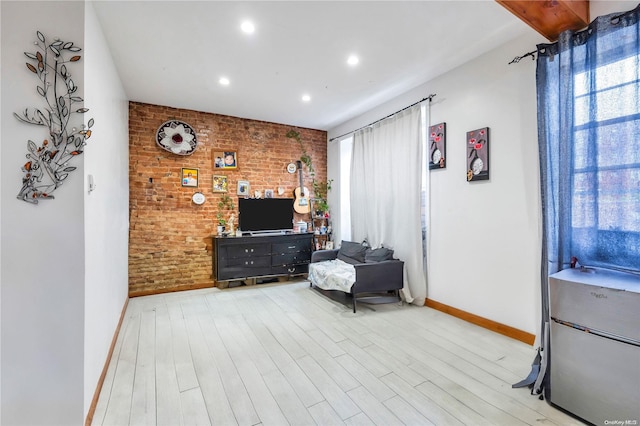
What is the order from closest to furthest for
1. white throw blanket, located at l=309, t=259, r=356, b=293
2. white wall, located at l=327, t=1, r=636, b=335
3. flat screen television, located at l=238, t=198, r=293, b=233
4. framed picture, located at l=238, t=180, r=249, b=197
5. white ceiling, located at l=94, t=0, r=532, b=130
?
white ceiling, located at l=94, t=0, r=532, b=130 < white wall, located at l=327, t=1, r=636, b=335 < white throw blanket, located at l=309, t=259, r=356, b=293 < flat screen television, located at l=238, t=198, r=293, b=233 < framed picture, located at l=238, t=180, r=249, b=197

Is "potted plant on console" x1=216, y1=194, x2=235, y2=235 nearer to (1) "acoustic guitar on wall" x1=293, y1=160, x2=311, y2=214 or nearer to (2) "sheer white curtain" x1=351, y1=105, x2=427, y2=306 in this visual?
(1) "acoustic guitar on wall" x1=293, y1=160, x2=311, y2=214

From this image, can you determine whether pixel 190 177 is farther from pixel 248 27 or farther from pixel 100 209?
pixel 248 27

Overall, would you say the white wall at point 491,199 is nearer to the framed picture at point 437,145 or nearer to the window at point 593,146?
the framed picture at point 437,145

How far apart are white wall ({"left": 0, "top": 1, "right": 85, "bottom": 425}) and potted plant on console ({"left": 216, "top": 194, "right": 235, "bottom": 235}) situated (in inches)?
124

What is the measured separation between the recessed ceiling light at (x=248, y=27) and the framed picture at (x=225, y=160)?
2.60 metres

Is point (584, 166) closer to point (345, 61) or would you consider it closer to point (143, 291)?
point (345, 61)

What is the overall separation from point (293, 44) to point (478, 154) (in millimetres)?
2183

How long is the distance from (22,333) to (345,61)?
3309 millimetres

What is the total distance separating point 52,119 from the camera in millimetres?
1604

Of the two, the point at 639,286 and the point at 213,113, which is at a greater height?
the point at 213,113

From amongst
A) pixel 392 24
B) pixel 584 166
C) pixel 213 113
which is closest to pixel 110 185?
pixel 213 113

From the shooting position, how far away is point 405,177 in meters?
3.89

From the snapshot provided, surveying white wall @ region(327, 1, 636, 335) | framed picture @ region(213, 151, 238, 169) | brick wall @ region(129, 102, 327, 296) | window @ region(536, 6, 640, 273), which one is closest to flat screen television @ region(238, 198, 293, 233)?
brick wall @ region(129, 102, 327, 296)

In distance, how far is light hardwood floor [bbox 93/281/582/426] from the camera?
1.78m
